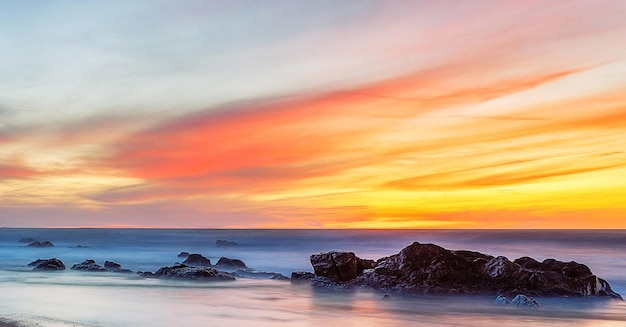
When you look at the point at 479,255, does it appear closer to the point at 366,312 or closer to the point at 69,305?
the point at 366,312

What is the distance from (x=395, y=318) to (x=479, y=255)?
8808 millimetres

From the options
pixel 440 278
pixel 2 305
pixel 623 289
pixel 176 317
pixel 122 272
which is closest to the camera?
pixel 176 317

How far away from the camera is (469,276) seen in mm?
28328

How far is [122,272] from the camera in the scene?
41.2 meters

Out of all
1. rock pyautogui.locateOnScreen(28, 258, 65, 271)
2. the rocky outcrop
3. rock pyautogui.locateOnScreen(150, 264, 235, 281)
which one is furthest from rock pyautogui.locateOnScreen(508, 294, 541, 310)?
rock pyautogui.locateOnScreen(28, 258, 65, 271)

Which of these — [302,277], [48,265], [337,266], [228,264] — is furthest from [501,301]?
[48,265]

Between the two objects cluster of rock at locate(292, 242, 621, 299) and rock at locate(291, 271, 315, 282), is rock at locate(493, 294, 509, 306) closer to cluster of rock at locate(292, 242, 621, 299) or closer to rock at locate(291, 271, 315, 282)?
cluster of rock at locate(292, 242, 621, 299)

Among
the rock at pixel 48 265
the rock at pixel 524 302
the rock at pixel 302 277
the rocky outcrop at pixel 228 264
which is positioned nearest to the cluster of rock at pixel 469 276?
the rock at pixel 524 302

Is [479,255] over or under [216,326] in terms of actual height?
over

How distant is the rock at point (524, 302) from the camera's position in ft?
80.6

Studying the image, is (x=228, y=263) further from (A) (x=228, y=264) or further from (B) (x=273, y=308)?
(B) (x=273, y=308)

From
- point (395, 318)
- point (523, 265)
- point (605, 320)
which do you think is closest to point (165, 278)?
point (395, 318)

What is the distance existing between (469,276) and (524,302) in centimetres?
374

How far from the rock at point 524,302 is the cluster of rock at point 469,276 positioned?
1525mm
